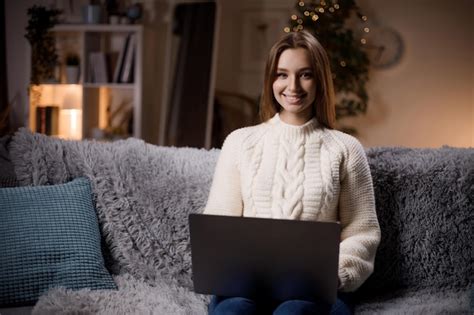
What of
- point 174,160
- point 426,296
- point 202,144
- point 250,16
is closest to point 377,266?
point 426,296

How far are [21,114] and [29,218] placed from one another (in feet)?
11.9

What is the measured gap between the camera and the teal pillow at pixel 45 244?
5.19 feet

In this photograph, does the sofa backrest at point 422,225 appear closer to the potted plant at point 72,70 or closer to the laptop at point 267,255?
the laptop at point 267,255

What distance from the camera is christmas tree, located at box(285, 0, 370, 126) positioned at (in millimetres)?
4488

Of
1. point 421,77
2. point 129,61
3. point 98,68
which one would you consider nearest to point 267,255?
point 129,61

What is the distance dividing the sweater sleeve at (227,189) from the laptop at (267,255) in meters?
0.31

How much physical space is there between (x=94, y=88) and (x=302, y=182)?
3.42 meters

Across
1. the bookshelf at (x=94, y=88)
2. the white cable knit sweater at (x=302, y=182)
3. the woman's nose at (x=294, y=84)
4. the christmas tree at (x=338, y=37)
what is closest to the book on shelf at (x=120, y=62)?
the bookshelf at (x=94, y=88)

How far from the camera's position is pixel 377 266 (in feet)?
5.94

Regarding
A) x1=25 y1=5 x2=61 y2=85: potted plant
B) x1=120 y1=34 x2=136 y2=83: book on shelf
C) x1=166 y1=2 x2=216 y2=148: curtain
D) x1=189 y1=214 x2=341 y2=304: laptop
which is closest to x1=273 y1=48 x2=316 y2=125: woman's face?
x1=189 y1=214 x2=341 y2=304: laptop

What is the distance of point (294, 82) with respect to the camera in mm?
1617

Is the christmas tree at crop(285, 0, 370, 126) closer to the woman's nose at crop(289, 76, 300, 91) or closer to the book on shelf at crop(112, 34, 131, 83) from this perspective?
the book on shelf at crop(112, 34, 131, 83)

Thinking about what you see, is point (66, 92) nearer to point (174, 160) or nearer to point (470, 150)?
point (174, 160)

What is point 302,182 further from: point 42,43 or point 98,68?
point 42,43
